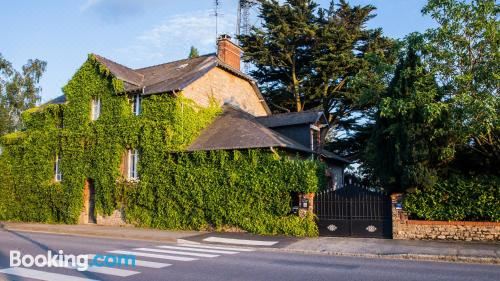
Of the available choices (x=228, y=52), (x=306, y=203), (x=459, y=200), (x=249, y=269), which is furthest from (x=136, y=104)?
(x=459, y=200)

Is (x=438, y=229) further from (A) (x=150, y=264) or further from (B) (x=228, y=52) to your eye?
(B) (x=228, y=52)

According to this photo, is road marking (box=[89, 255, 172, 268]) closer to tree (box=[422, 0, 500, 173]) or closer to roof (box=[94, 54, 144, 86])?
tree (box=[422, 0, 500, 173])

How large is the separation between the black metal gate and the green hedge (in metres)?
1.06

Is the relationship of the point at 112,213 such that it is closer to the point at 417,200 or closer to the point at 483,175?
the point at 417,200

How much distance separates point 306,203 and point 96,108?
13.9 meters

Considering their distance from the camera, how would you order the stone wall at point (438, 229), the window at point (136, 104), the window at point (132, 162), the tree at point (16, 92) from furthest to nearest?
1. the tree at point (16, 92)
2. the window at point (136, 104)
3. the window at point (132, 162)
4. the stone wall at point (438, 229)

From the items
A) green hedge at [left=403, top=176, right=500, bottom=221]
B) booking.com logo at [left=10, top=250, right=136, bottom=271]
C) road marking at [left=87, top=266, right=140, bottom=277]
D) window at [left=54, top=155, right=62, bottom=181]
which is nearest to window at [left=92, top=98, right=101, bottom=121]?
→ window at [left=54, top=155, right=62, bottom=181]

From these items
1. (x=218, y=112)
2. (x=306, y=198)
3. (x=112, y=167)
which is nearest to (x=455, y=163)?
(x=306, y=198)

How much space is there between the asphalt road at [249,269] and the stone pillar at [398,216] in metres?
4.00

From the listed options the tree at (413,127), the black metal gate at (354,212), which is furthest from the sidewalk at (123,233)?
the tree at (413,127)

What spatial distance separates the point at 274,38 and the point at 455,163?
17506 mm

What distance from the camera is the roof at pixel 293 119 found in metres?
22.3

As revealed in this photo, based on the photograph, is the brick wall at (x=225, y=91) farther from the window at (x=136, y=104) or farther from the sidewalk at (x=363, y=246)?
the sidewalk at (x=363, y=246)

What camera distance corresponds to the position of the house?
60.7 ft
